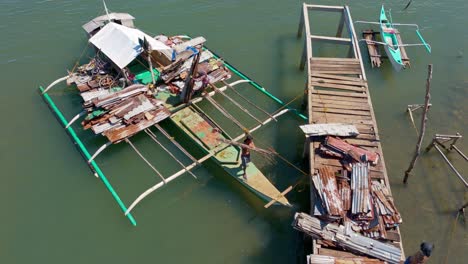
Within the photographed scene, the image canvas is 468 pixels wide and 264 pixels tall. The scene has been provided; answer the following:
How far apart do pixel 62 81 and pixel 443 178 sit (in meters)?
22.9

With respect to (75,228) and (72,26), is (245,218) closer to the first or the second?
(75,228)

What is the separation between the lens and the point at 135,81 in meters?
19.9

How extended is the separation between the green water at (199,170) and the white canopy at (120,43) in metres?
3.75

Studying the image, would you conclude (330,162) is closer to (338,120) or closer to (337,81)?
(338,120)

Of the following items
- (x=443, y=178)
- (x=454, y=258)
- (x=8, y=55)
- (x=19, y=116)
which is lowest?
(x=454, y=258)

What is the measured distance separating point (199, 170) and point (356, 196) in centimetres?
761

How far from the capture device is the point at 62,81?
21.7 m

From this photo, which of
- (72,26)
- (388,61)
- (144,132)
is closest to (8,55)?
(72,26)

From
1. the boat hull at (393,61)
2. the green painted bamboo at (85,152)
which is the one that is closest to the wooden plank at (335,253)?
the green painted bamboo at (85,152)

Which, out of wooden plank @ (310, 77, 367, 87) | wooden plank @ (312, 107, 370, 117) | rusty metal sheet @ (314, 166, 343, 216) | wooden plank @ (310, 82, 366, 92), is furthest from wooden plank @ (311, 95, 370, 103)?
rusty metal sheet @ (314, 166, 343, 216)

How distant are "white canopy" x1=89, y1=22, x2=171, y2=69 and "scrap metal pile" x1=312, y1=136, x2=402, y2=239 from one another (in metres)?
12.2

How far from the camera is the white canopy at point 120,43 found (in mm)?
19172

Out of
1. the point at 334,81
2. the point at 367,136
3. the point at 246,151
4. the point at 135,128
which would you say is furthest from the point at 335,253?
the point at 135,128

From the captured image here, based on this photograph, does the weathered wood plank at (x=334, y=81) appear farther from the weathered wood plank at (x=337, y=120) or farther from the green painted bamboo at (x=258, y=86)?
the weathered wood plank at (x=337, y=120)
